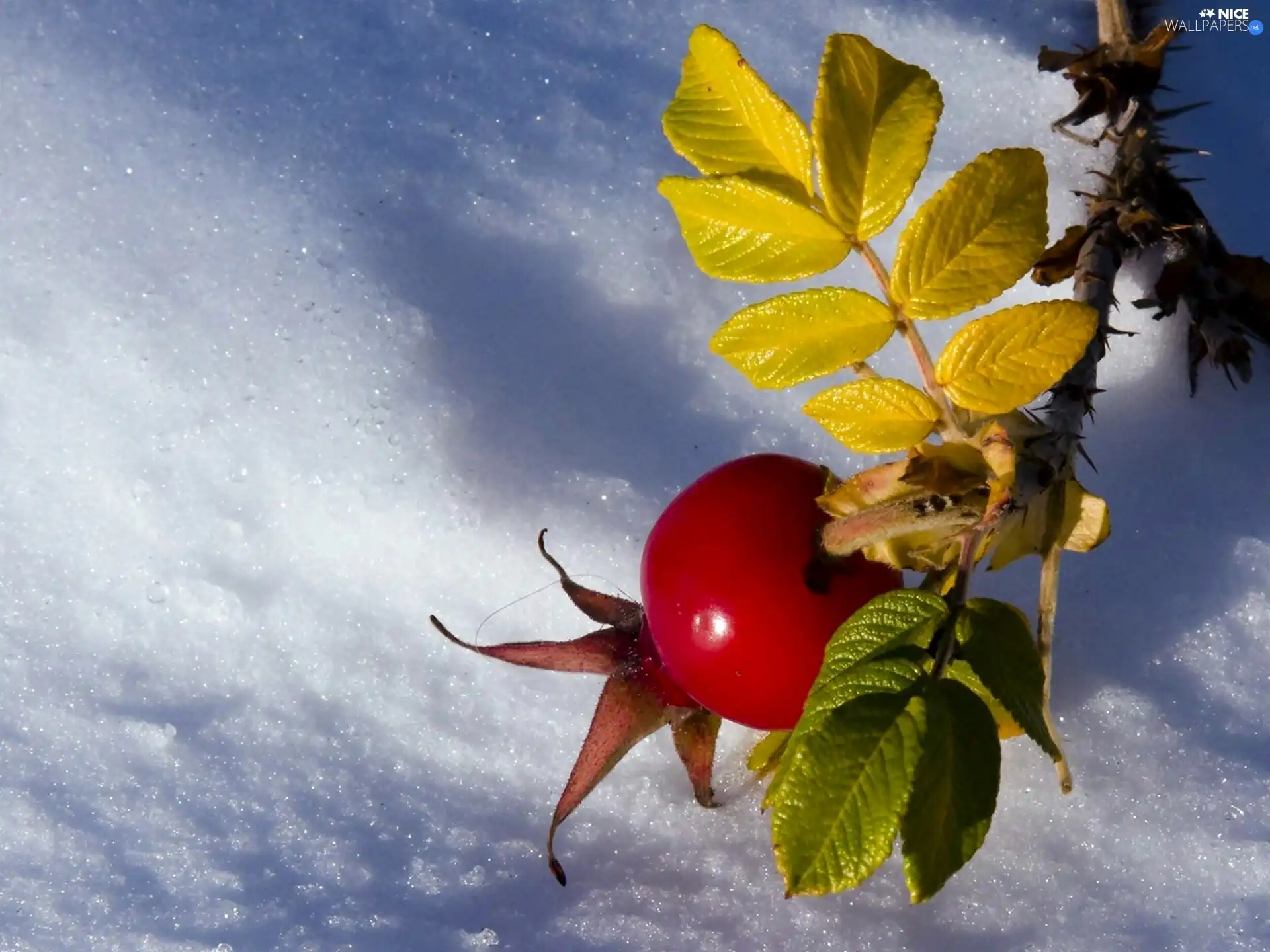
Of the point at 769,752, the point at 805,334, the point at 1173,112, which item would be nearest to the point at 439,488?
the point at 769,752

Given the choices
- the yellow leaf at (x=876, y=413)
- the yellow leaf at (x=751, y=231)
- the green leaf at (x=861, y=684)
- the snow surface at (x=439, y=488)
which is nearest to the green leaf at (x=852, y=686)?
the green leaf at (x=861, y=684)

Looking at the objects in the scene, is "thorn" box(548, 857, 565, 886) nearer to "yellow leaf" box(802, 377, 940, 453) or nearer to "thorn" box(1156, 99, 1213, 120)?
"yellow leaf" box(802, 377, 940, 453)

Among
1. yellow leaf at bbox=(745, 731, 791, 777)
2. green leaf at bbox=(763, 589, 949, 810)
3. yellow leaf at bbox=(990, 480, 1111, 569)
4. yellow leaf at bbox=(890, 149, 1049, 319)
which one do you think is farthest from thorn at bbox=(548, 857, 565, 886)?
yellow leaf at bbox=(890, 149, 1049, 319)

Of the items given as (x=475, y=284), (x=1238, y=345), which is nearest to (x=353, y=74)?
(x=475, y=284)

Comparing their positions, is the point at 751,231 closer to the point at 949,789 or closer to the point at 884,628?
the point at 884,628

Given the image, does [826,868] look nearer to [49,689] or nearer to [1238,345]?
[1238,345]

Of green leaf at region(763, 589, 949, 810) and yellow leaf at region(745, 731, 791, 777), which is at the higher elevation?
green leaf at region(763, 589, 949, 810)
